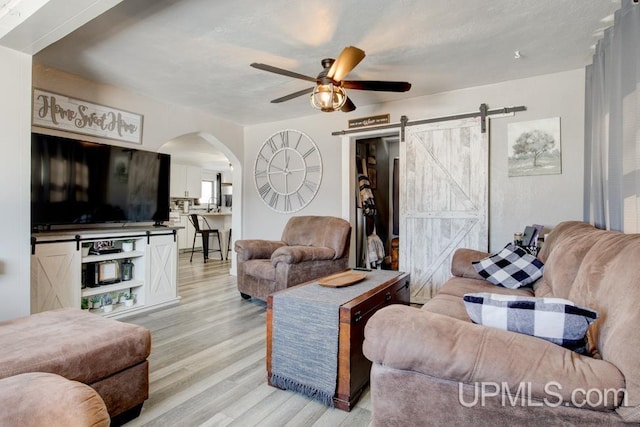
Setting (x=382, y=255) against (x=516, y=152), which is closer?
(x=516, y=152)

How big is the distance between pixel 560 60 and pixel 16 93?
4344mm

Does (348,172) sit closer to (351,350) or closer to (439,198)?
(439,198)

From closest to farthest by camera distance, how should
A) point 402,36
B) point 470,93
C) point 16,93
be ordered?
point 16,93 < point 402,36 < point 470,93

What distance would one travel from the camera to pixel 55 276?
289cm

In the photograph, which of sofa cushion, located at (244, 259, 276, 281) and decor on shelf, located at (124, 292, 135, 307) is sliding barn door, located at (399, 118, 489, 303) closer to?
sofa cushion, located at (244, 259, 276, 281)

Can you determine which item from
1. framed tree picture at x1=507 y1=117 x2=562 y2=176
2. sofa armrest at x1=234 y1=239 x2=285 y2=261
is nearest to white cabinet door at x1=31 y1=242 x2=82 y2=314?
sofa armrest at x1=234 y1=239 x2=285 y2=261

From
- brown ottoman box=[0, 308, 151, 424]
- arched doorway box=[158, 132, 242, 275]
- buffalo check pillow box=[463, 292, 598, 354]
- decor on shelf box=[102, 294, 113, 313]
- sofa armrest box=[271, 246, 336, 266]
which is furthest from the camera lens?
arched doorway box=[158, 132, 242, 275]

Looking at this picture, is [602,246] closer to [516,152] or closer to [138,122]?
[516,152]

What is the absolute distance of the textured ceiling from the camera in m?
2.25

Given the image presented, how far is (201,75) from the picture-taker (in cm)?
338

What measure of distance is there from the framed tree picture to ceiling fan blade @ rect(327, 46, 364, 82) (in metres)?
2.05

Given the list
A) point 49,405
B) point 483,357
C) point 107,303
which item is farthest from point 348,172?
point 49,405

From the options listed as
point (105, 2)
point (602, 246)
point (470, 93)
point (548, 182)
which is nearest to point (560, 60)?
point (470, 93)

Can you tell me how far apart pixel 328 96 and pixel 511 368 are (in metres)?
2.18
